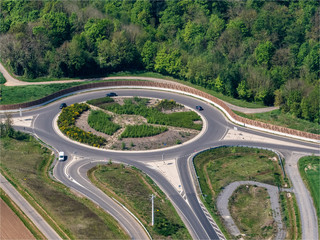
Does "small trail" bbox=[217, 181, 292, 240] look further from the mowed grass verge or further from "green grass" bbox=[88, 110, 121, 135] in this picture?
"green grass" bbox=[88, 110, 121, 135]

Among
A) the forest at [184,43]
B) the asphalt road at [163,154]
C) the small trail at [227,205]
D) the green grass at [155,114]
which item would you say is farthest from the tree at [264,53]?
the small trail at [227,205]

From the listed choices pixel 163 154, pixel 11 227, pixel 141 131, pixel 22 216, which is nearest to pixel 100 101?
pixel 141 131

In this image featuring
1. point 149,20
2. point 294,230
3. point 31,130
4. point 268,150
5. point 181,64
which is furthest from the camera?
point 149,20

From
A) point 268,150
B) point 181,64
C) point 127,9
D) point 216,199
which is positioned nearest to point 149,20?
point 127,9

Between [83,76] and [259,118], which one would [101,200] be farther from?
[83,76]

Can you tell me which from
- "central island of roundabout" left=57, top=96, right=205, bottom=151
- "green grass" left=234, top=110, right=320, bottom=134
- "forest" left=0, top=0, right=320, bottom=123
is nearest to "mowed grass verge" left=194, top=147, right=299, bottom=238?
"central island of roundabout" left=57, top=96, right=205, bottom=151

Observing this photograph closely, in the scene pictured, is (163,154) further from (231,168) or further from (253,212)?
(253,212)
